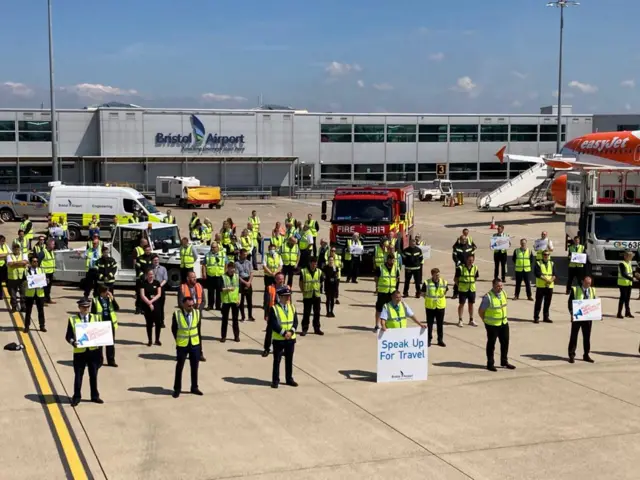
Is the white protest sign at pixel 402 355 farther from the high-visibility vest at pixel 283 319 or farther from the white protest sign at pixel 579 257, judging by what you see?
the white protest sign at pixel 579 257

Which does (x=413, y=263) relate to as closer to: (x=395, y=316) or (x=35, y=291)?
(x=395, y=316)

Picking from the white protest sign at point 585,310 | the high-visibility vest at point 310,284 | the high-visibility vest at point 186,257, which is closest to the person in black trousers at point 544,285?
the white protest sign at point 585,310

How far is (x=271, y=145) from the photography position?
75188 mm

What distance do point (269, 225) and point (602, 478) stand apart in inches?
1537

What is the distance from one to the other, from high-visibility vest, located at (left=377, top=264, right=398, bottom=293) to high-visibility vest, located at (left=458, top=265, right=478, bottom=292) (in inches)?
60.9

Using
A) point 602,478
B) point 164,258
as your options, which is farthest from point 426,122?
point 602,478

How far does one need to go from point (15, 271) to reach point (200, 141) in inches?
2109

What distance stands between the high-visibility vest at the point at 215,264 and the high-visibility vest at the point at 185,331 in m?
7.12

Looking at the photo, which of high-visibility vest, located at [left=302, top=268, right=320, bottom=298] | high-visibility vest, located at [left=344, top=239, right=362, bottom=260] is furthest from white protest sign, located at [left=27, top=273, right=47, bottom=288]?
high-visibility vest, located at [left=344, top=239, right=362, bottom=260]

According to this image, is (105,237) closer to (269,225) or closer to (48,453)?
(269,225)

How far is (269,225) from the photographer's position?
48.2 metres

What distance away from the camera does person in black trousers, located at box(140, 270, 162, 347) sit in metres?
16.9

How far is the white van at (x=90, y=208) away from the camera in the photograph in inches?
1517

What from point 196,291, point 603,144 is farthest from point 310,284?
point 603,144
